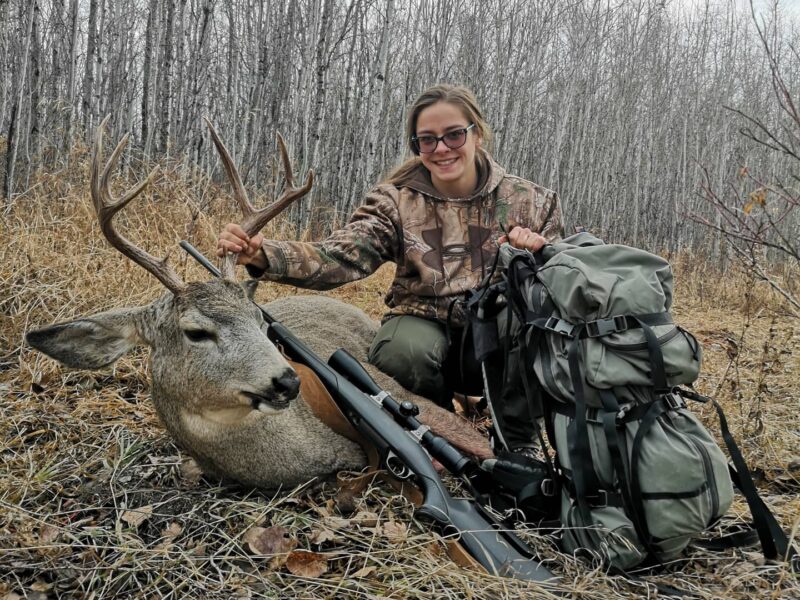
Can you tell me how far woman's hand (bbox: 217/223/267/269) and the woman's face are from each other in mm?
1195

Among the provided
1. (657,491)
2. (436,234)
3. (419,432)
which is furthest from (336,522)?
(436,234)

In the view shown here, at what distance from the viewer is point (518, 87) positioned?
723 inches

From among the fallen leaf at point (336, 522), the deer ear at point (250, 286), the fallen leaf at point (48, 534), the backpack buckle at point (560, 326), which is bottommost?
the fallen leaf at point (48, 534)

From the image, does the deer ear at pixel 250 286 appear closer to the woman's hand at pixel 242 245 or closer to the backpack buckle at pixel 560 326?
the woman's hand at pixel 242 245

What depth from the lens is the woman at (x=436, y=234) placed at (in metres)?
3.72

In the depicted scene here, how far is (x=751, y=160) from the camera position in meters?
24.2

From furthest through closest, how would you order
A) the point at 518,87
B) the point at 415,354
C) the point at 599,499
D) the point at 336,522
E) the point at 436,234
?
the point at 518,87 → the point at 436,234 → the point at 415,354 → the point at 336,522 → the point at 599,499

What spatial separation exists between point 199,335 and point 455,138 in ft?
6.22

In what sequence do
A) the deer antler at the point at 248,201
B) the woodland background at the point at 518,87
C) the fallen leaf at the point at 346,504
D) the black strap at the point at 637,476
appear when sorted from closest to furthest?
1. the black strap at the point at 637,476
2. the fallen leaf at the point at 346,504
3. the deer antler at the point at 248,201
4. the woodland background at the point at 518,87

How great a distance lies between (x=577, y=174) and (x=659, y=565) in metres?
20.3

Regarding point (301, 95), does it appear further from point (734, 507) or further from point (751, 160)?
point (751, 160)

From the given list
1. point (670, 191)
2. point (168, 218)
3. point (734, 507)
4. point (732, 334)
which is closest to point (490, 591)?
point (734, 507)

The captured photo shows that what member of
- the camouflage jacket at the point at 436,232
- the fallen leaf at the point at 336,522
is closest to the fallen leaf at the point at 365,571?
the fallen leaf at the point at 336,522

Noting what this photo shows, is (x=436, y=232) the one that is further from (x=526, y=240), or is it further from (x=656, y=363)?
(x=656, y=363)
